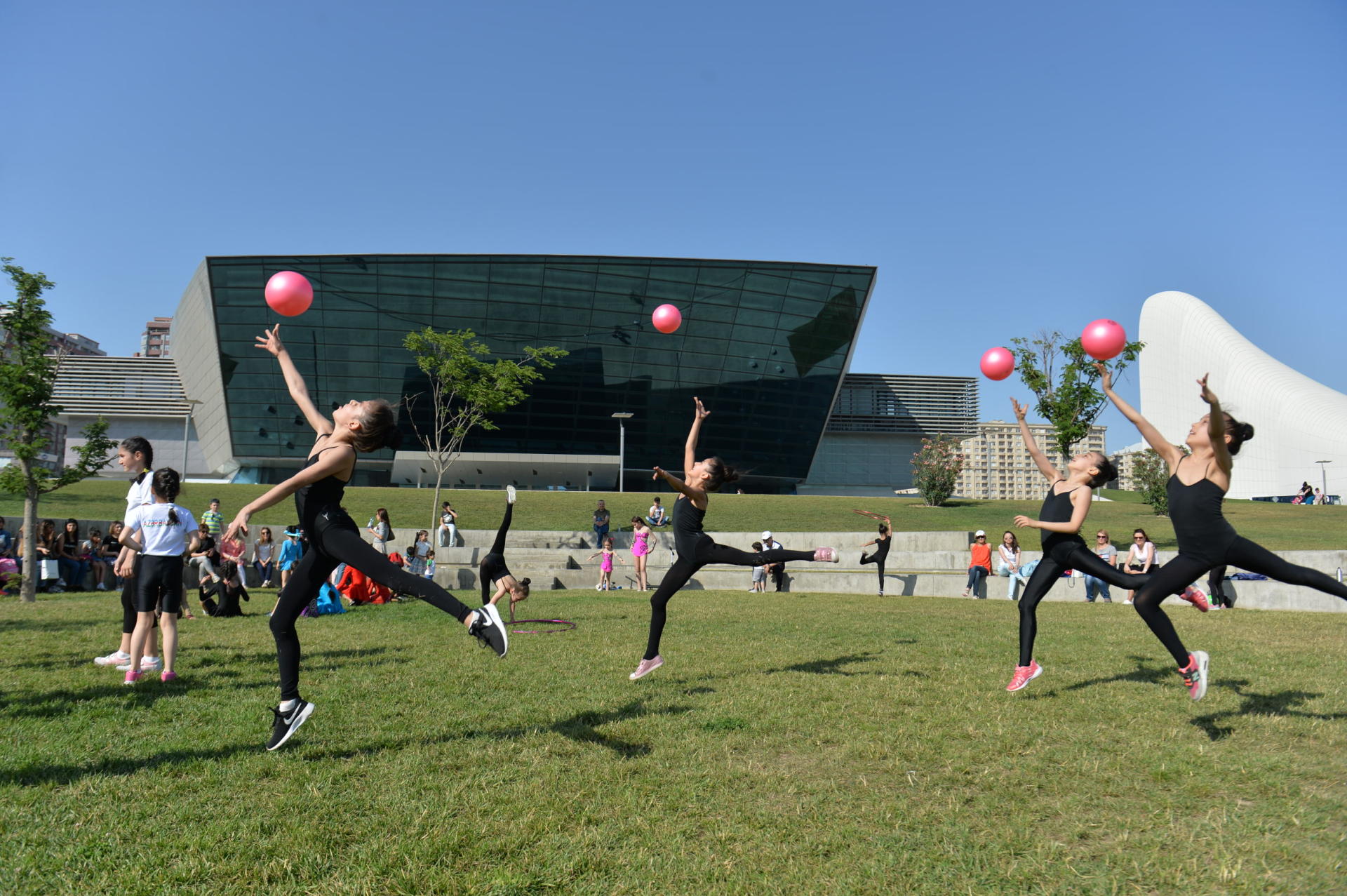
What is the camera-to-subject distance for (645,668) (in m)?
7.59

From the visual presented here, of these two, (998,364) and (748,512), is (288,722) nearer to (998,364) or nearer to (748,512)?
(998,364)

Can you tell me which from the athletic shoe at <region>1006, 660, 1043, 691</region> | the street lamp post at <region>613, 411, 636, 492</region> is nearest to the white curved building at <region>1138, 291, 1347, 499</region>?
the street lamp post at <region>613, 411, 636, 492</region>

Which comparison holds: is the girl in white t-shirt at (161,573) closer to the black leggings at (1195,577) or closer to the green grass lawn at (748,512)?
the black leggings at (1195,577)

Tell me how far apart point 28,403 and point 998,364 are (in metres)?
17.9

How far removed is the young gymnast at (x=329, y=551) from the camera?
495cm

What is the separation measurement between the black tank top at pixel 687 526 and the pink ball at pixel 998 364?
185 inches

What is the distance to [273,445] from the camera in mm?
65062

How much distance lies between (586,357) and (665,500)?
20.3 metres

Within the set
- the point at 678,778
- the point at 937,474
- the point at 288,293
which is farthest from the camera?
the point at 937,474

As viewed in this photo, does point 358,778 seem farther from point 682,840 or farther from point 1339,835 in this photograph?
point 1339,835

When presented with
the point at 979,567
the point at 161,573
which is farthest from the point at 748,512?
the point at 161,573

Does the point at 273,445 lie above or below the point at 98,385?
below

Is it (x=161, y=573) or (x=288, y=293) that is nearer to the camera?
(x=288, y=293)

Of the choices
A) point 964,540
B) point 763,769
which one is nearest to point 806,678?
point 763,769
